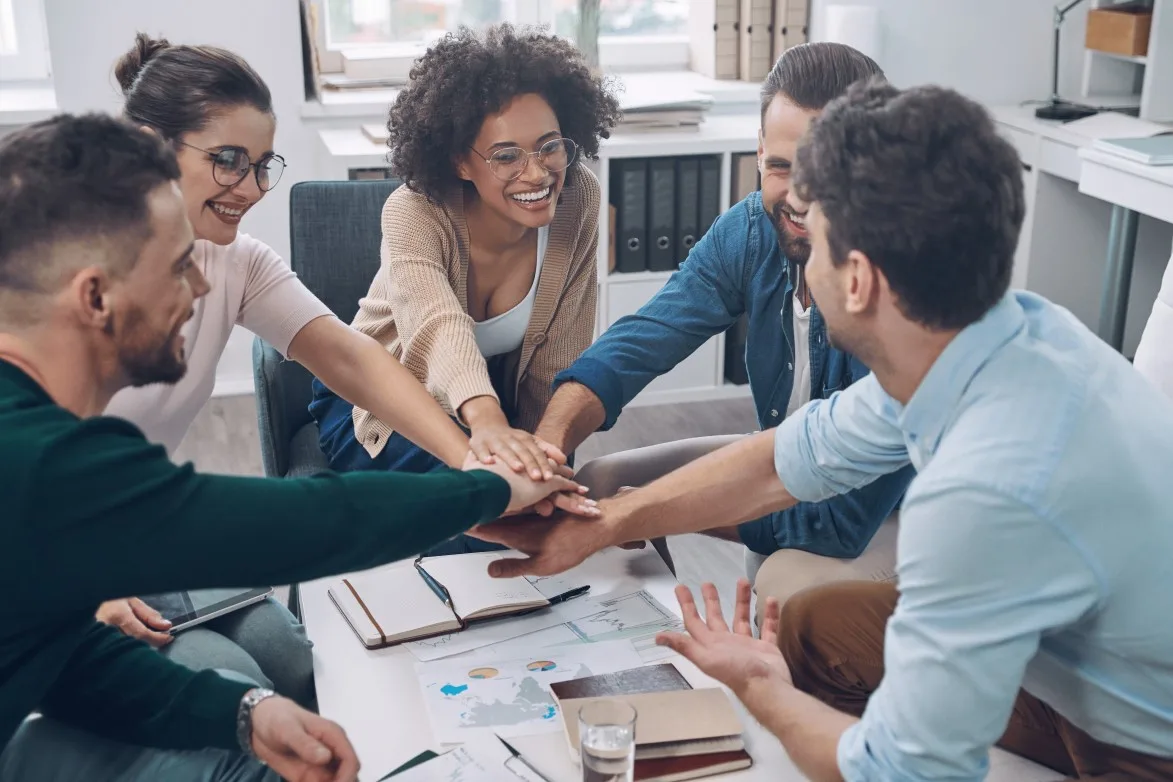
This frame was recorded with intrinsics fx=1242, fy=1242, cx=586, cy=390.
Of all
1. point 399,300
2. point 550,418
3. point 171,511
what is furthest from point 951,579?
point 399,300

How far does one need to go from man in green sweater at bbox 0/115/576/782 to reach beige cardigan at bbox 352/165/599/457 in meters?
0.61

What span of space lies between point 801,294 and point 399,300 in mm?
700

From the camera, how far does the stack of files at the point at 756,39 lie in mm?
4277

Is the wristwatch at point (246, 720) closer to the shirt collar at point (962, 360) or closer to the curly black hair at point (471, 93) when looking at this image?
the shirt collar at point (962, 360)

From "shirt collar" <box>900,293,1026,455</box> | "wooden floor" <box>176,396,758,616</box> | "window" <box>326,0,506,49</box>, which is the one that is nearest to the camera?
"shirt collar" <box>900,293,1026,455</box>

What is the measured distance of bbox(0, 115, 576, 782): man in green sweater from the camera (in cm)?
114

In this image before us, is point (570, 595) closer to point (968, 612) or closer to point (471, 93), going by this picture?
point (968, 612)

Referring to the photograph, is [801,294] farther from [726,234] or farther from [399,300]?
[399,300]

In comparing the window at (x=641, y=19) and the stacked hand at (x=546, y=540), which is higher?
the window at (x=641, y=19)

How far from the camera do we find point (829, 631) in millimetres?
1753

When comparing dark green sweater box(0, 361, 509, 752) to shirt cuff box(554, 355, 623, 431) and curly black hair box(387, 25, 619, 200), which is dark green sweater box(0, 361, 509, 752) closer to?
shirt cuff box(554, 355, 623, 431)

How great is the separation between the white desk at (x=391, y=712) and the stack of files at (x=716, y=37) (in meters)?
3.01

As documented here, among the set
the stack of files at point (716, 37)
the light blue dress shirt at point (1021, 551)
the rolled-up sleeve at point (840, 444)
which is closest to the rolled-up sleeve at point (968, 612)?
→ the light blue dress shirt at point (1021, 551)

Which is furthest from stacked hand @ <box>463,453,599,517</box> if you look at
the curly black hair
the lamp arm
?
the lamp arm
